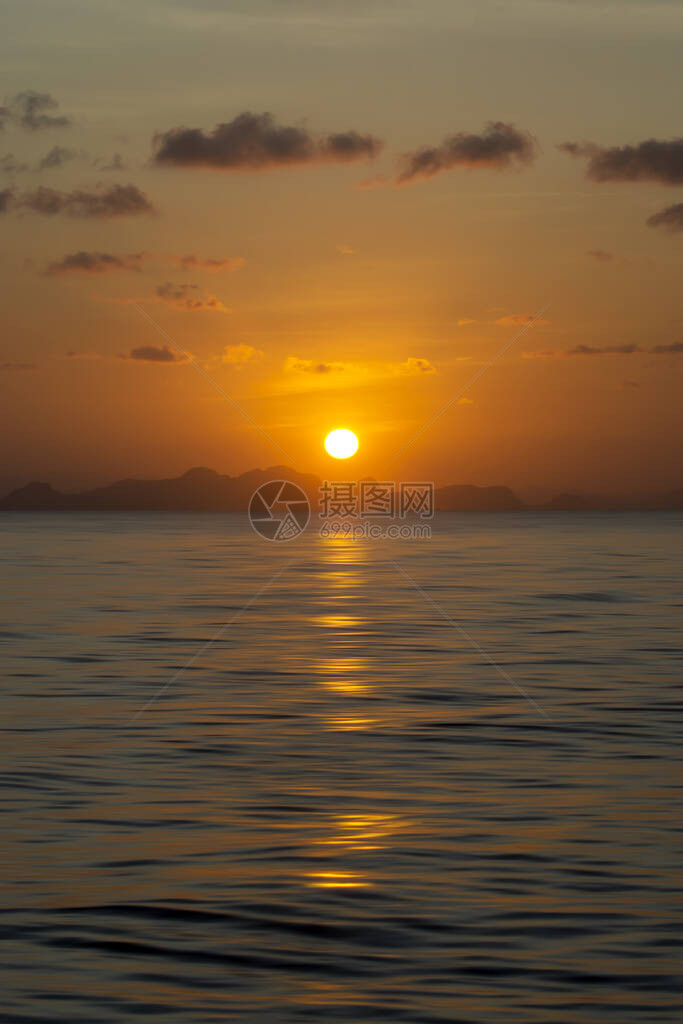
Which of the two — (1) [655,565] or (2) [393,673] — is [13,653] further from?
(1) [655,565]

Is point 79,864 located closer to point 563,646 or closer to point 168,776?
point 168,776

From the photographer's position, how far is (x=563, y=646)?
35281mm

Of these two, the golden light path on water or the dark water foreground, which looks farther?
the golden light path on water

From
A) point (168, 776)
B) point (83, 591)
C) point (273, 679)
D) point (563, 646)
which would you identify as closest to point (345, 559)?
point (83, 591)

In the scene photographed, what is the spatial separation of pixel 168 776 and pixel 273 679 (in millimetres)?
10827

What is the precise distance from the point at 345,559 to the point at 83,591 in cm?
4706

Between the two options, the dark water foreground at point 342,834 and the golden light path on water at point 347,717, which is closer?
the dark water foreground at point 342,834

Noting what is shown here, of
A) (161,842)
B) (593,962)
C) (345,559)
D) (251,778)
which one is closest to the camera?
(593,962)

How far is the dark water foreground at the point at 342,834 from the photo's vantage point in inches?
404

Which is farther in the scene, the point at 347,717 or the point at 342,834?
the point at 347,717

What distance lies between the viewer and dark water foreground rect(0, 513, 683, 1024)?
10273 millimetres

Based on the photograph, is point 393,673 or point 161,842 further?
point 393,673

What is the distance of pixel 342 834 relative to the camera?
1473cm

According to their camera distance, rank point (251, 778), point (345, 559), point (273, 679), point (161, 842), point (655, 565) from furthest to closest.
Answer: point (345, 559) → point (655, 565) → point (273, 679) → point (251, 778) → point (161, 842)
